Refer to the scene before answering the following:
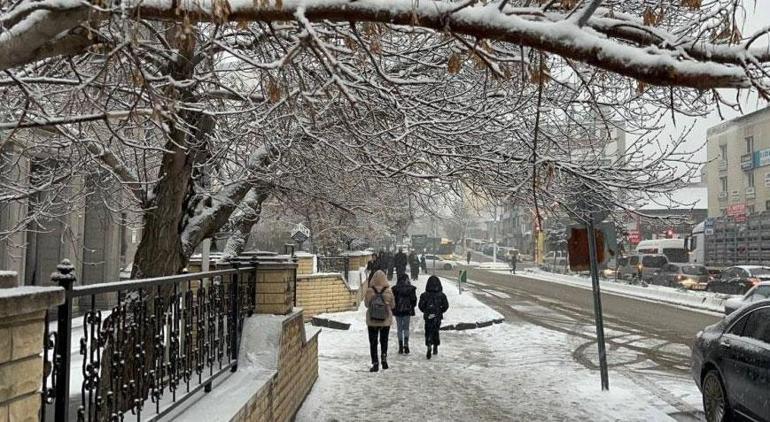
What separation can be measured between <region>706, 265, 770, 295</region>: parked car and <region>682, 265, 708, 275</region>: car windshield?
3.72 meters

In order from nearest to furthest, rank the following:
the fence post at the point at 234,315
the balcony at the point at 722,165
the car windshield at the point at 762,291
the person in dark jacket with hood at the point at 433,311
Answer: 1. the fence post at the point at 234,315
2. the person in dark jacket with hood at the point at 433,311
3. the car windshield at the point at 762,291
4. the balcony at the point at 722,165

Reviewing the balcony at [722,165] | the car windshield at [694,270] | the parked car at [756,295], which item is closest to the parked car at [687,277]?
the car windshield at [694,270]

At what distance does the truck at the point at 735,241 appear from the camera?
89.2 ft

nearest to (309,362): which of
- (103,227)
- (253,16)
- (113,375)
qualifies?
(113,375)

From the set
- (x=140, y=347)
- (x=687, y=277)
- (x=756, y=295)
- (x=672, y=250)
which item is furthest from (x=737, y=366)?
(x=672, y=250)

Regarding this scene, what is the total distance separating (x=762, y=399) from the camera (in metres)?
5.87

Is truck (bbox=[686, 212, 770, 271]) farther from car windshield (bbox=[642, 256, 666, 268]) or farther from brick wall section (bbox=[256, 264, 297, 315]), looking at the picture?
brick wall section (bbox=[256, 264, 297, 315])

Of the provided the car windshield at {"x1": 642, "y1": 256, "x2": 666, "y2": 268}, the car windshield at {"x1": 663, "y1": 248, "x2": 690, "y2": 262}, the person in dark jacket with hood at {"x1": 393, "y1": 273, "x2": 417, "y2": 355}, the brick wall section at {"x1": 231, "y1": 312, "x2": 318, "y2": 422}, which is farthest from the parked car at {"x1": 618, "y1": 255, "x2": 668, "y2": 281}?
the brick wall section at {"x1": 231, "y1": 312, "x2": 318, "y2": 422}

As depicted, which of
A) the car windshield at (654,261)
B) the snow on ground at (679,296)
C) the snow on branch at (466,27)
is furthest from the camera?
the car windshield at (654,261)

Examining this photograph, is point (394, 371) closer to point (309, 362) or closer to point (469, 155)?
point (309, 362)

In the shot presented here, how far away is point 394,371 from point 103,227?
11040 millimetres

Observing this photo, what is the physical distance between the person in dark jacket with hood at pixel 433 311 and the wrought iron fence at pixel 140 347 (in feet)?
19.1

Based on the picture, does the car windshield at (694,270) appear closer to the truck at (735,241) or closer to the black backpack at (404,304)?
the truck at (735,241)

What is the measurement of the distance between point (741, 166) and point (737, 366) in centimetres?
3936
